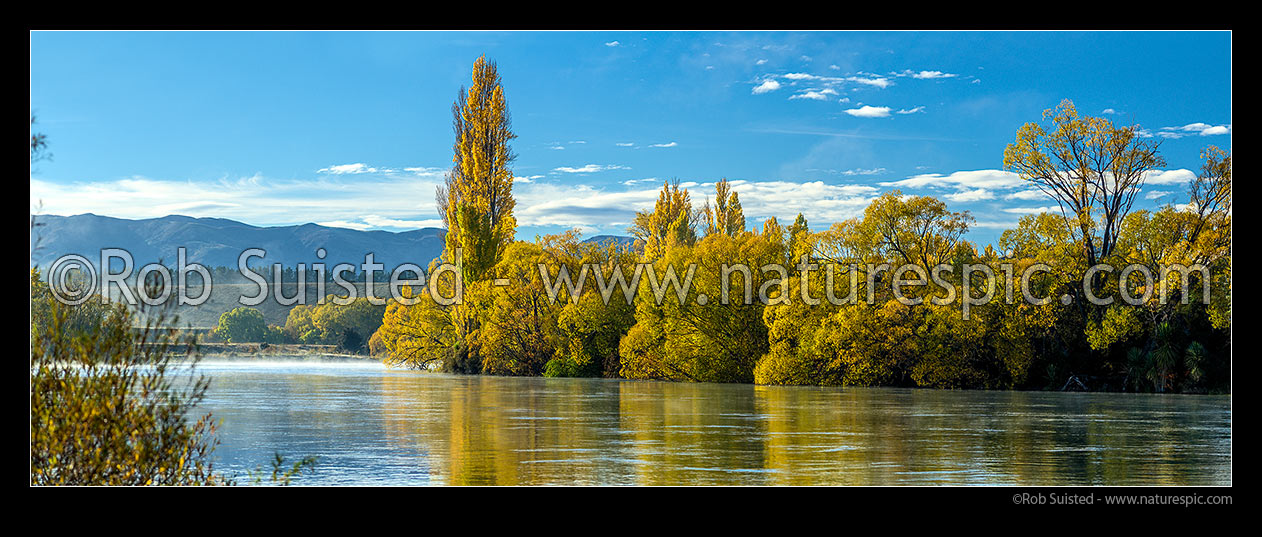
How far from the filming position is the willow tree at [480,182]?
169 ft

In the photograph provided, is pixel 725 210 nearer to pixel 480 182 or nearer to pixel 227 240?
pixel 480 182

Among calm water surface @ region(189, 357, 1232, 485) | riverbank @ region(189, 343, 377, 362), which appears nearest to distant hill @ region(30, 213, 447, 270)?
riverbank @ region(189, 343, 377, 362)

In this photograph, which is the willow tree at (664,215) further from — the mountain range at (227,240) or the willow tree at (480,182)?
the willow tree at (480,182)

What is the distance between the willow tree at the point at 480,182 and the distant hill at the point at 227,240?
31501mm

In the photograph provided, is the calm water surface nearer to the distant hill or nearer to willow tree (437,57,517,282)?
willow tree (437,57,517,282)

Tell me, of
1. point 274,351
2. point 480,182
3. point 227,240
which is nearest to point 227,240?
point 227,240

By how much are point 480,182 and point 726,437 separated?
121 ft

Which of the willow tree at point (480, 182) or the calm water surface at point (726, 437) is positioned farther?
the willow tree at point (480, 182)

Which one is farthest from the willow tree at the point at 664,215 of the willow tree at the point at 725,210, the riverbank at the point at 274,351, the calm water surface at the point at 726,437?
the calm water surface at the point at 726,437

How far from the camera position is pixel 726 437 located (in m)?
18.0

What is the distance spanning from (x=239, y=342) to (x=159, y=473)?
83.9m

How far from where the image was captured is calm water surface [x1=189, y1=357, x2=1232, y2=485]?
12.9 m
